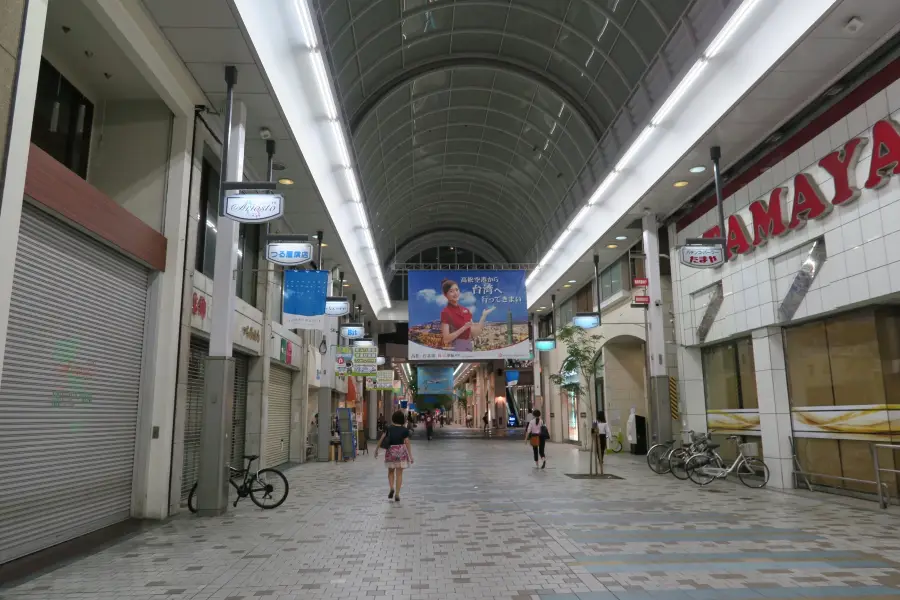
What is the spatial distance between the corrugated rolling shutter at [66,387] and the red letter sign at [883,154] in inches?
384

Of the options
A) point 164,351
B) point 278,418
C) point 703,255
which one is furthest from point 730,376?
point 278,418

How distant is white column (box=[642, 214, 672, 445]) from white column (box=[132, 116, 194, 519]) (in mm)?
9678

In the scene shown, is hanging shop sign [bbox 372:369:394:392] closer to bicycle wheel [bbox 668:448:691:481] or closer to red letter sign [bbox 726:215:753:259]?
bicycle wheel [bbox 668:448:691:481]

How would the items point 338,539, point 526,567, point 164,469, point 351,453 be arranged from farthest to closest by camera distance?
1. point 351,453
2. point 164,469
3. point 338,539
4. point 526,567

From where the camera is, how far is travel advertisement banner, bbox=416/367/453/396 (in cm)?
4684

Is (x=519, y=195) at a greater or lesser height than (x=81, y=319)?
greater

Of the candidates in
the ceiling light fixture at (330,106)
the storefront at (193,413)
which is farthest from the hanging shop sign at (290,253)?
the ceiling light fixture at (330,106)

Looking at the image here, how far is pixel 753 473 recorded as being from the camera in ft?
37.4

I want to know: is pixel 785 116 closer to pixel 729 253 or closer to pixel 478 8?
pixel 729 253

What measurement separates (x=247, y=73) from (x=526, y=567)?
6.91 meters

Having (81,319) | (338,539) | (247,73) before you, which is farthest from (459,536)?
(247,73)

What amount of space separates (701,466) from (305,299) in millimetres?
8517

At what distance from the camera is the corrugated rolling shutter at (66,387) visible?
599 cm

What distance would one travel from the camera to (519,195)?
2433 cm
